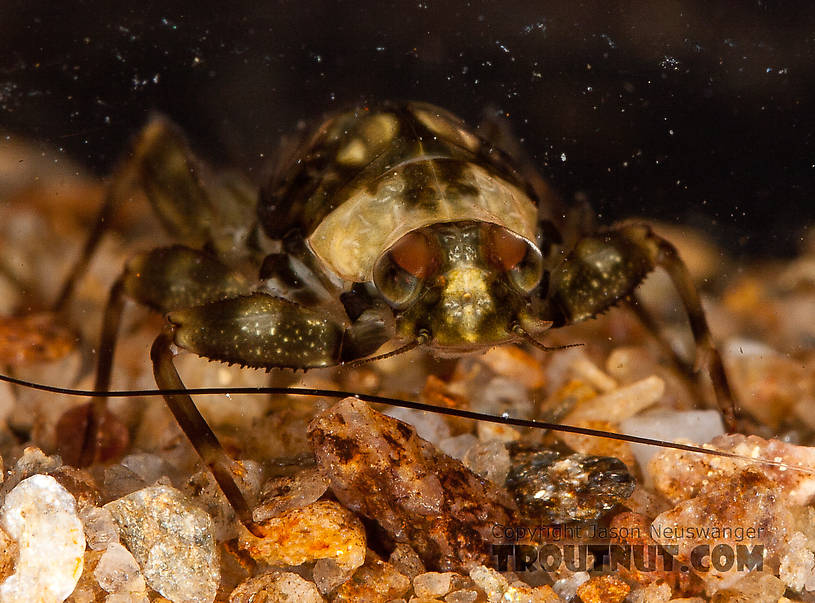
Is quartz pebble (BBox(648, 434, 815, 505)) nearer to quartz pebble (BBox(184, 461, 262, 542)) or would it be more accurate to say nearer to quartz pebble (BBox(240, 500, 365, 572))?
quartz pebble (BBox(240, 500, 365, 572))

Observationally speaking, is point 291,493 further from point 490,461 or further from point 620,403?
point 620,403

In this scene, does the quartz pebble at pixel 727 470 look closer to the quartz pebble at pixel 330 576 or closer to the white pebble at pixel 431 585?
the white pebble at pixel 431 585

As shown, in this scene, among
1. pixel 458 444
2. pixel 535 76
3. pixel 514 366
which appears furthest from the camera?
pixel 514 366

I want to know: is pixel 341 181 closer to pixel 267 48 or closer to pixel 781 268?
pixel 267 48

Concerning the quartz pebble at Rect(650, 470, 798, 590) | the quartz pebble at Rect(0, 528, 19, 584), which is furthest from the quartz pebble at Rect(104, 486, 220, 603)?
the quartz pebble at Rect(650, 470, 798, 590)

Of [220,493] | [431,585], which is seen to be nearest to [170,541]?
[220,493]

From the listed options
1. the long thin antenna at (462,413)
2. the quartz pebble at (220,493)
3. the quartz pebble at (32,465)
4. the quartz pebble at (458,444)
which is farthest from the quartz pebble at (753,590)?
the quartz pebble at (32,465)

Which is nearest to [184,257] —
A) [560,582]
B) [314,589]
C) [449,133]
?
[449,133]
